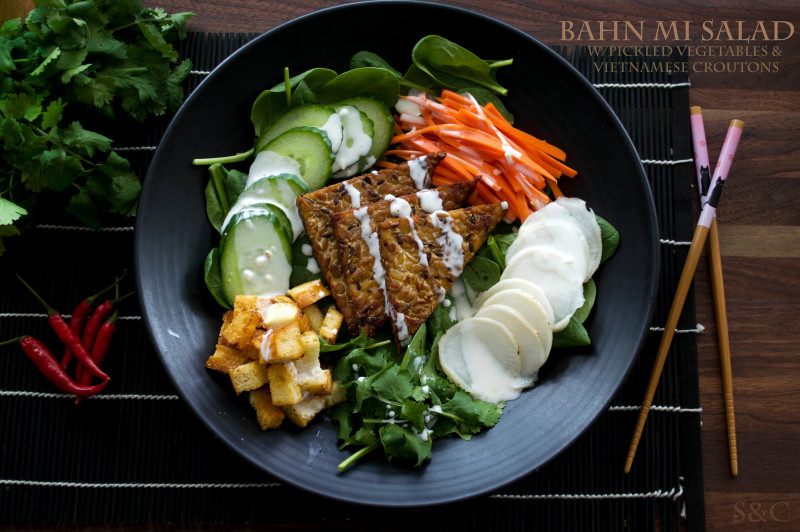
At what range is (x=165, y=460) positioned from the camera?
320 cm

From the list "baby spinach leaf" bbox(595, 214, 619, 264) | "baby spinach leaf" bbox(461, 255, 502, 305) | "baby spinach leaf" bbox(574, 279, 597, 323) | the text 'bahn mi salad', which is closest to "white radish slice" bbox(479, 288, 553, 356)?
the text 'bahn mi salad'

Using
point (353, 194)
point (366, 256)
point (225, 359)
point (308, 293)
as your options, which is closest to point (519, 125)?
point (353, 194)

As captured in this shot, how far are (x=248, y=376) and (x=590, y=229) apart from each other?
1.97 metres

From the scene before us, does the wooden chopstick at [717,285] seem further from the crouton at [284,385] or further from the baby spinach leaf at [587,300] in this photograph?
the crouton at [284,385]

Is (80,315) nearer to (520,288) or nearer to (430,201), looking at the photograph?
(430,201)

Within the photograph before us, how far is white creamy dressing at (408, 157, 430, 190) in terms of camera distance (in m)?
3.20

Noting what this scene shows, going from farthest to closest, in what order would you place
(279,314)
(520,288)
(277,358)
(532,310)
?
(520,288)
(532,310)
(279,314)
(277,358)

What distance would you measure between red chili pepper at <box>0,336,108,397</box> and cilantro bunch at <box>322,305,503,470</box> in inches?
54.9

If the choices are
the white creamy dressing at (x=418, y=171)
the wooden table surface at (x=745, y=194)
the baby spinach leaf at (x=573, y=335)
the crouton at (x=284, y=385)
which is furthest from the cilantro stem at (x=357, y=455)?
the wooden table surface at (x=745, y=194)

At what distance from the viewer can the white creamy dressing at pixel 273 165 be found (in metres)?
3.13

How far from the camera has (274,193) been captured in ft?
10.2

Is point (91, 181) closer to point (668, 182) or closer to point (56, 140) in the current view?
point (56, 140)

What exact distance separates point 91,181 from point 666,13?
355 cm

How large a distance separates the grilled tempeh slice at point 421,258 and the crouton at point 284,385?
23.5 inches
